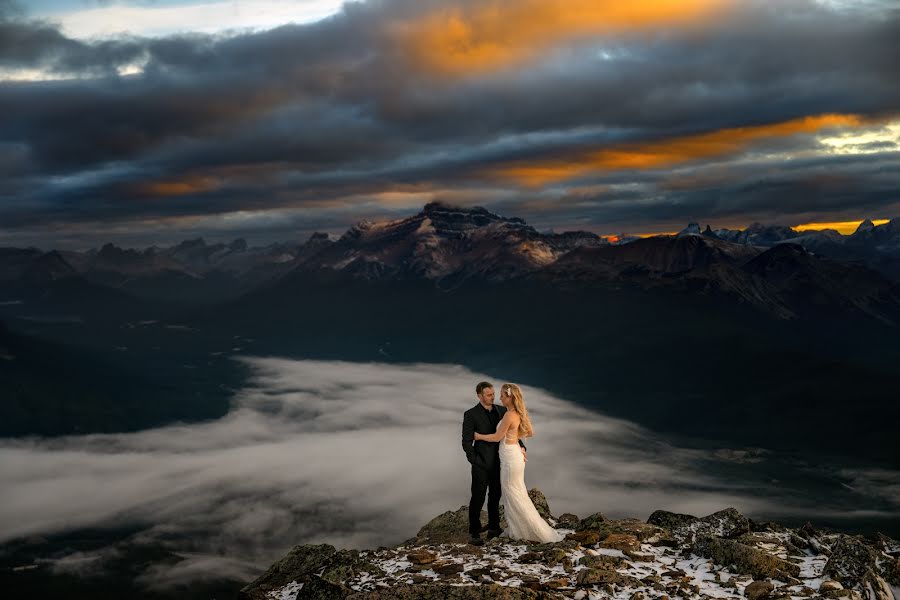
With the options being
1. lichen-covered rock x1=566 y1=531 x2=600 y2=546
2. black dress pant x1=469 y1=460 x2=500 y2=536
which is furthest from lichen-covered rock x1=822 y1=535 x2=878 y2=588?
black dress pant x1=469 y1=460 x2=500 y2=536

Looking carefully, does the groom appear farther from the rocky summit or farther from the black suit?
the rocky summit

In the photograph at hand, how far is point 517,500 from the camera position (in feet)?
74.3

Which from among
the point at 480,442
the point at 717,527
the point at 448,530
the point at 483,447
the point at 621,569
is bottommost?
the point at 448,530

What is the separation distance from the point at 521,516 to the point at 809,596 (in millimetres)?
9353

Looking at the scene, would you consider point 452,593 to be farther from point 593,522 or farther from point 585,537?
point 593,522

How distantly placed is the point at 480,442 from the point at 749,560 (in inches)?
386

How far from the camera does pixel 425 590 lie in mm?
18797

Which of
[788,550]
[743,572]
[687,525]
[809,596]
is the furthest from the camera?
[687,525]

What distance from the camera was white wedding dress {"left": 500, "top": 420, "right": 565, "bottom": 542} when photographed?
21938 millimetres

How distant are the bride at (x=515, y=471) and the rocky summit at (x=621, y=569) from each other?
0.55 metres

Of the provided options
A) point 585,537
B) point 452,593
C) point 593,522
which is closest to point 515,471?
point 585,537

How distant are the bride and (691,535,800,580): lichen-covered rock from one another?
5617mm

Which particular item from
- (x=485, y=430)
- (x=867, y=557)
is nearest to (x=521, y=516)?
(x=485, y=430)

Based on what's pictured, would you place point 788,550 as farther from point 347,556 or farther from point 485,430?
point 347,556
